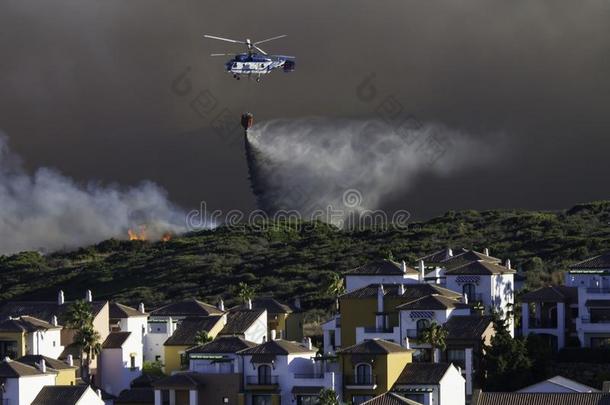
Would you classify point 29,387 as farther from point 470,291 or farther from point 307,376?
point 470,291

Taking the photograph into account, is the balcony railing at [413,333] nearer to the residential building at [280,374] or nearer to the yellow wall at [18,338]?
the residential building at [280,374]

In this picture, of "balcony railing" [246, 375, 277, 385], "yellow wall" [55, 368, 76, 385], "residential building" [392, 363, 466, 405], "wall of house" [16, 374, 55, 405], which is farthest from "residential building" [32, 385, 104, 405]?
"residential building" [392, 363, 466, 405]

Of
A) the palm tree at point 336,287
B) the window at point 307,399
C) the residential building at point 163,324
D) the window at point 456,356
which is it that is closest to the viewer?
the window at point 307,399

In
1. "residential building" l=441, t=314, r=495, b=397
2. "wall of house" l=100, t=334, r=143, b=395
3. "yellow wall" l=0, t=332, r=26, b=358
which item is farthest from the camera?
"wall of house" l=100, t=334, r=143, b=395

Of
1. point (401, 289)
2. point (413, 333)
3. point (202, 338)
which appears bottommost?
point (413, 333)

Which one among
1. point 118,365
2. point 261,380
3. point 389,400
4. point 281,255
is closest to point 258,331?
point 118,365

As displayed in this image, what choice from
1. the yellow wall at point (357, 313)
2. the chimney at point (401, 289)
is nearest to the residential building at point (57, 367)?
the yellow wall at point (357, 313)

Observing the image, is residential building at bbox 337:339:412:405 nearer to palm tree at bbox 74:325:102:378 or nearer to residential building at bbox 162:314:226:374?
residential building at bbox 162:314:226:374
